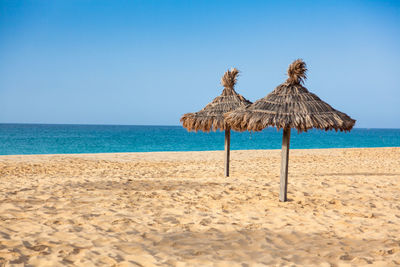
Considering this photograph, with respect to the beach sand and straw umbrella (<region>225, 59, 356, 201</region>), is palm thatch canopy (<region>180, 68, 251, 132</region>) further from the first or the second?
straw umbrella (<region>225, 59, 356, 201</region>)

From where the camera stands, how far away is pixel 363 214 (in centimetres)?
576

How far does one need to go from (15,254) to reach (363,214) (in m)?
5.61

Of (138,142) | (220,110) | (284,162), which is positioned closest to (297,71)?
(284,162)

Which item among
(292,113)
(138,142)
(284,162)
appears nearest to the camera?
(292,113)

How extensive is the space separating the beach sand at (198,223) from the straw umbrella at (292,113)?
4.16ft

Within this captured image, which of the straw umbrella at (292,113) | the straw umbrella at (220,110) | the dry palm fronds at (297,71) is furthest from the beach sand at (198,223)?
the dry palm fronds at (297,71)

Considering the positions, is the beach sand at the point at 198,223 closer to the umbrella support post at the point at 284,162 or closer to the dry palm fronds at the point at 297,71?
the umbrella support post at the point at 284,162

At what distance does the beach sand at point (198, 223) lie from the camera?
3.82 metres

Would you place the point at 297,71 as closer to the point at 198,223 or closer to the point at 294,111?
the point at 294,111

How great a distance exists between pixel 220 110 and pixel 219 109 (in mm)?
57

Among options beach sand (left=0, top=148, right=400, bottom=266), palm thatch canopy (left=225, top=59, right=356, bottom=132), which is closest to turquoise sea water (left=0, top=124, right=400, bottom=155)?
beach sand (left=0, top=148, right=400, bottom=266)

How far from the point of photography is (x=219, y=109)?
9055 mm

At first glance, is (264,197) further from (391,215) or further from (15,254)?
(15,254)

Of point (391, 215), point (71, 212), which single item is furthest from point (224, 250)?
point (391, 215)
